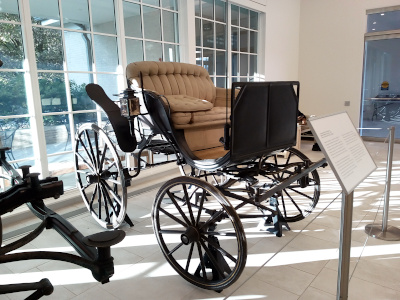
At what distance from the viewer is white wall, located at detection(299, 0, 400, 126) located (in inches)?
270

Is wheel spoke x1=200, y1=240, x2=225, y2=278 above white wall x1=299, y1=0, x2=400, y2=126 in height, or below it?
below

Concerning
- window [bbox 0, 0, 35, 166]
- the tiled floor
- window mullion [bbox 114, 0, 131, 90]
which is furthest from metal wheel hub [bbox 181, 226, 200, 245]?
window mullion [bbox 114, 0, 131, 90]

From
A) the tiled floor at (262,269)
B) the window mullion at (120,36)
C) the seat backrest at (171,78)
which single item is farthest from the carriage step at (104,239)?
the window mullion at (120,36)

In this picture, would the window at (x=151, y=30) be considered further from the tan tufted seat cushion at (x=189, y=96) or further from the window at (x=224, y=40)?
the tan tufted seat cushion at (x=189, y=96)

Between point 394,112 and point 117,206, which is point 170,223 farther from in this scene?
point 394,112

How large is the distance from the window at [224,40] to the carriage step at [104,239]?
3.78 metres

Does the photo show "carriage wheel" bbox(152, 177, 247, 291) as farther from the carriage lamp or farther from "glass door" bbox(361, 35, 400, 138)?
"glass door" bbox(361, 35, 400, 138)

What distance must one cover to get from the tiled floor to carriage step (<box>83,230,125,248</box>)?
0.60 m

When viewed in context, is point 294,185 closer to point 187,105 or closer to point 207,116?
point 207,116

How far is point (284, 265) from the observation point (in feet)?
7.07

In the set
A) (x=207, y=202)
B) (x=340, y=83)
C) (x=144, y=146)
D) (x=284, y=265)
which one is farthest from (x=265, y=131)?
(x=340, y=83)

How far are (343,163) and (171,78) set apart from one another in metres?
1.98

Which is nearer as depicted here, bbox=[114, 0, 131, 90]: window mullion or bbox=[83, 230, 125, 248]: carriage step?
bbox=[83, 230, 125, 248]: carriage step

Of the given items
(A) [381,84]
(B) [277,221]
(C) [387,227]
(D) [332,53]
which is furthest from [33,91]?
(A) [381,84]
